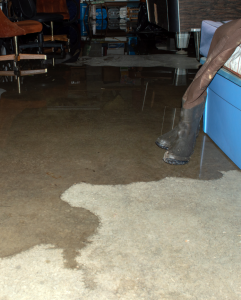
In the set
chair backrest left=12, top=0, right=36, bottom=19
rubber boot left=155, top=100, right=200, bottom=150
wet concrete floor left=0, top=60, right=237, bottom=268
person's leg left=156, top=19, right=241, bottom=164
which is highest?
chair backrest left=12, top=0, right=36, bottom=19

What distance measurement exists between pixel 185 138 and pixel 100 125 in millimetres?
661

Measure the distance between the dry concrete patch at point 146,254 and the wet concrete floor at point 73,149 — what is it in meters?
0.06

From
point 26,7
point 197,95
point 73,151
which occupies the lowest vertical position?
point 73,151

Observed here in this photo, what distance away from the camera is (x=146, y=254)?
3.33 feet

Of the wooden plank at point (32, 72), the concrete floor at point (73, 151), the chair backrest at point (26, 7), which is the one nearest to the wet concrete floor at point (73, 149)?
the concrete floor at point (73, 151)

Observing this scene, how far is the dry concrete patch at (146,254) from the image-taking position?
886 millimetres

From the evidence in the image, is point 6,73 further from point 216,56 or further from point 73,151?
point 216,56

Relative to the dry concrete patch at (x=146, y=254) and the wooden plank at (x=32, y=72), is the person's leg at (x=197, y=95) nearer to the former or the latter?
the dry concrete patch at (x=146, y=254)

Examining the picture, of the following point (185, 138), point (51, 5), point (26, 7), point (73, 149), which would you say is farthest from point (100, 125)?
point (51, 5)

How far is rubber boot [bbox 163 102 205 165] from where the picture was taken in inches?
63.3

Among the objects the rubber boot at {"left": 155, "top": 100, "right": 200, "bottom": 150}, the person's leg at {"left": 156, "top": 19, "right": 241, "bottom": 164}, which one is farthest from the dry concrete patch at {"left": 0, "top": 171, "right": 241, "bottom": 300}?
the rubber boot at {"left": 155, "top": 100, "right": 200, "bottom": 150}

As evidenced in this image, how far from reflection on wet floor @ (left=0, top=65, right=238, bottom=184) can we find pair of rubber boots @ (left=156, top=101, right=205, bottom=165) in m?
0.04

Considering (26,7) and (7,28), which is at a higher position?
(26,7)

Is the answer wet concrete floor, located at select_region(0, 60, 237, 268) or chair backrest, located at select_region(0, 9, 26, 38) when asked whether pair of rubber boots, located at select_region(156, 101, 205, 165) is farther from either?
chair backrest, located at select_region(0, 9, 26, 38)
